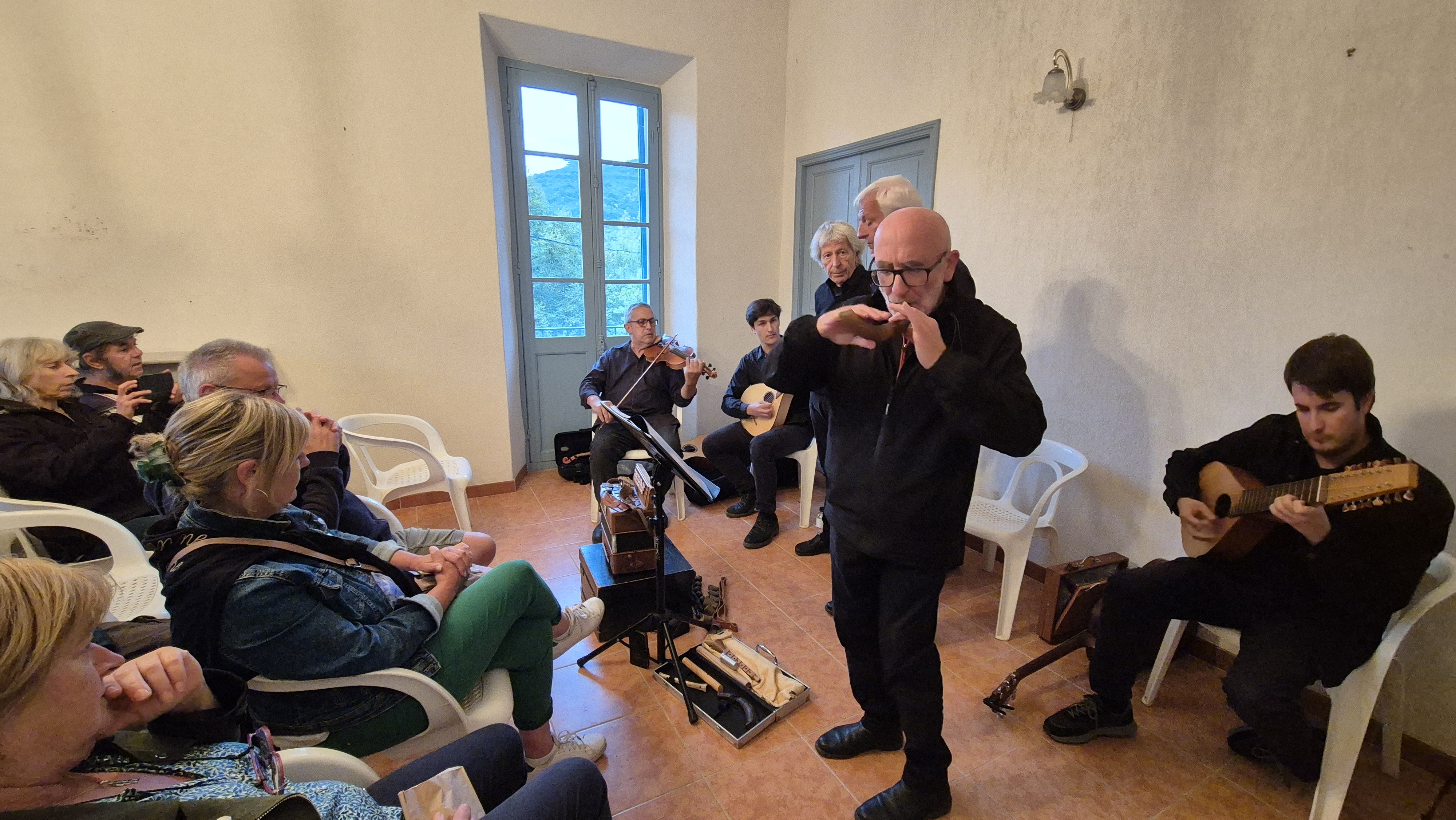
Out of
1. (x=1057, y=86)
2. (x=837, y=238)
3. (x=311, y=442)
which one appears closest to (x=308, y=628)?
(x=311, y=442)

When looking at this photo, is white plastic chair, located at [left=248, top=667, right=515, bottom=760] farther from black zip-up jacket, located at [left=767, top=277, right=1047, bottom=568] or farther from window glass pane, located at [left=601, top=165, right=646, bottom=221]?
window glass pane, located at [left=601, top=165, right=646, bottom=221]

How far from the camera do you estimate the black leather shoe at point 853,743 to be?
171 cm

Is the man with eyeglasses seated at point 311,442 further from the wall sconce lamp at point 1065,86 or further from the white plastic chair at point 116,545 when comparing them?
the wall sconce lamp at point 1065,86

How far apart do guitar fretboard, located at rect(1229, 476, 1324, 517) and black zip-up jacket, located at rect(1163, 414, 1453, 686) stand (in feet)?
0.36

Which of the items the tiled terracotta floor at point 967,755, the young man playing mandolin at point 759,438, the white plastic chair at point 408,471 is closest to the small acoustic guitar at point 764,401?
the young man playing mandolin at point 759,438

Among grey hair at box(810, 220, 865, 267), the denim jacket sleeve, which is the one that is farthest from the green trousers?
grey hair at box(810, 220, 865, 267)

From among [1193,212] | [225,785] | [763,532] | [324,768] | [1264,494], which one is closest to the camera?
[225,785]

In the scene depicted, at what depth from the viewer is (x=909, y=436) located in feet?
4.28

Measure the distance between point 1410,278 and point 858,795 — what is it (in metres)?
2.12

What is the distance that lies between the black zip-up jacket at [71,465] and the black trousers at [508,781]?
5.66 feet

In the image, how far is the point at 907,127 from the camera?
3162 mm

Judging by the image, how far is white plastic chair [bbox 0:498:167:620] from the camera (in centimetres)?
167

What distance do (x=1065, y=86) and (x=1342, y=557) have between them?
1901 millimetres

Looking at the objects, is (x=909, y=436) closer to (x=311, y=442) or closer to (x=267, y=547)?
(x=267, y=547)
